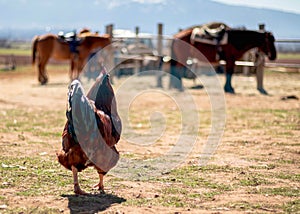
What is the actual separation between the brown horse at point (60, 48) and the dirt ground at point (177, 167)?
490cm

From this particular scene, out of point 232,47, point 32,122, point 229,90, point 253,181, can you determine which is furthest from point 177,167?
point 232,47

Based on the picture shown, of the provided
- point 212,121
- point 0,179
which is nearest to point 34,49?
point 212,121

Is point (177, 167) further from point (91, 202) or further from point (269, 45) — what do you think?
point (269, 45)

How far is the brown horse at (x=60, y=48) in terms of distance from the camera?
18922 millimetres

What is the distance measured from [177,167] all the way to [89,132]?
2.03 metres

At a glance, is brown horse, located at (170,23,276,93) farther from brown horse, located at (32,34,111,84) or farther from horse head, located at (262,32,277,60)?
brown horse, located at (32,34,111,84)

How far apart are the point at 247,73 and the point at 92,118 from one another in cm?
1749

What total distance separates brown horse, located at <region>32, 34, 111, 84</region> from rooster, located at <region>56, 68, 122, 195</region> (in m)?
13.4

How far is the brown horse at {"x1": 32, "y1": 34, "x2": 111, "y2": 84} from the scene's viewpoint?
62.1 ft

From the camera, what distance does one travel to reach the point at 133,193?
571 centimetres

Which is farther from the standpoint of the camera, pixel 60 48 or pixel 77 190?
pixel 60 48

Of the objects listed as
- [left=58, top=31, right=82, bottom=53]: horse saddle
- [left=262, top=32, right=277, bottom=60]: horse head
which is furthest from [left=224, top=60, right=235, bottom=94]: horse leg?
[left=58, top=31, right=82, bottom=53]: horse saddle

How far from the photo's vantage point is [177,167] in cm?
696

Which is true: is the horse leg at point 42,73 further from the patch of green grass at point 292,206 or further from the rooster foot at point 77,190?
the patch of green grass at point 292,206
